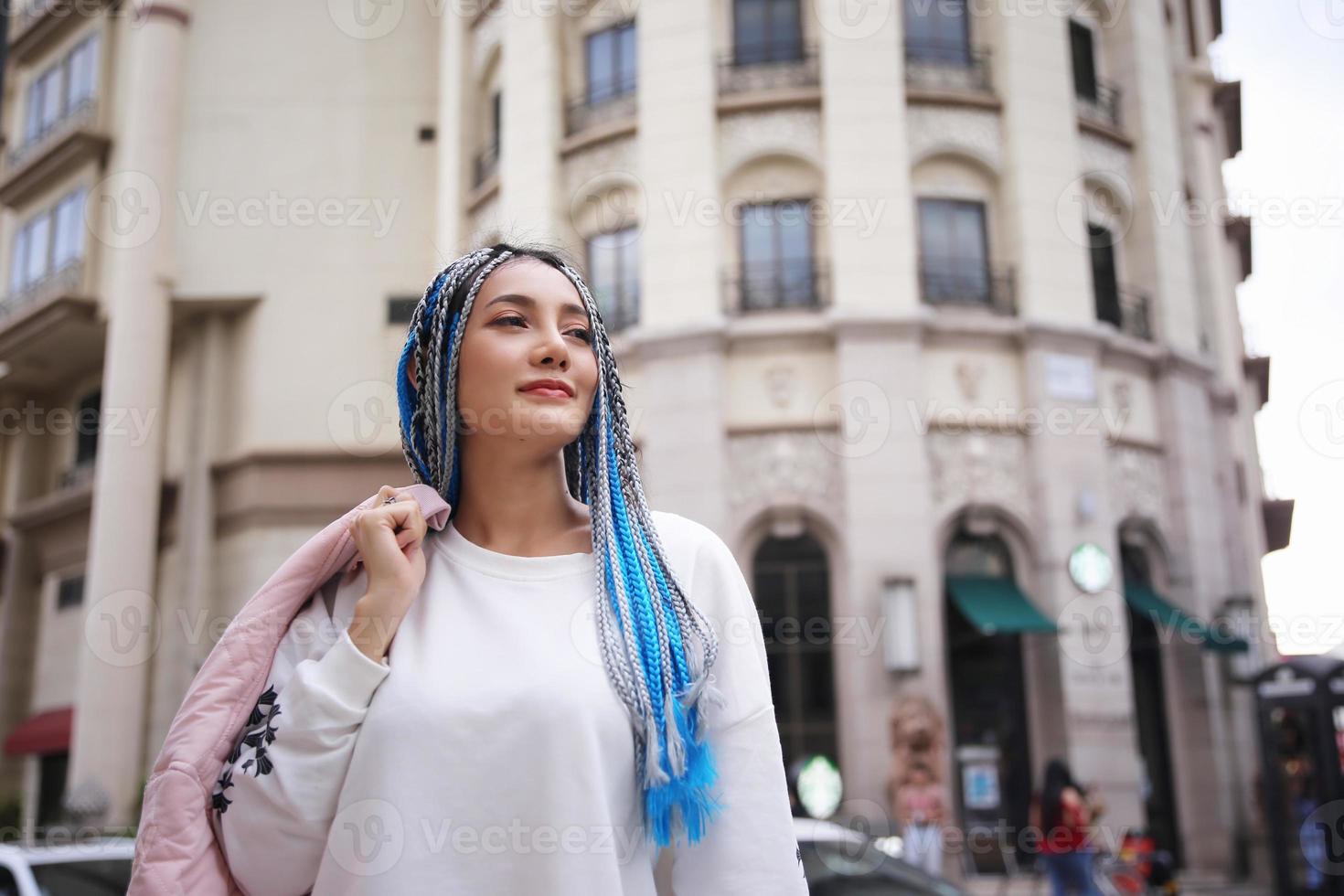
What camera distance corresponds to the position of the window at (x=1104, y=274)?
18953 mm

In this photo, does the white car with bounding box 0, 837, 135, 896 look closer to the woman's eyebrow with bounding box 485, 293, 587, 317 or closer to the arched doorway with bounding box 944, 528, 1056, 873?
the woman's eyebrow with bounding box 485, 293, 587, 317

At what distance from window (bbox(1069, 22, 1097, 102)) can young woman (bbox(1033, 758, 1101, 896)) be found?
12630mm

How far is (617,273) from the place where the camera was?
1845 cm

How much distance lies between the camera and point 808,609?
55.0ft

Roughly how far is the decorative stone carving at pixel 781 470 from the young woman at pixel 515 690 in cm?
1467

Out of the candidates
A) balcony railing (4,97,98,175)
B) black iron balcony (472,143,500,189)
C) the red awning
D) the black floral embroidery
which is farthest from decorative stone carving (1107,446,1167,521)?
balcony railing (4,97,98,175)

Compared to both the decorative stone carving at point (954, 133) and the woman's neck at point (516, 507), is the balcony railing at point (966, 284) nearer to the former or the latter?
the decorative stone carving at point (954, 133)

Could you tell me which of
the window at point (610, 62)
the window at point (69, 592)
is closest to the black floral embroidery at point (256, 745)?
the window at point (610, 62)

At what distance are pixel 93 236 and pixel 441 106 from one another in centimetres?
726

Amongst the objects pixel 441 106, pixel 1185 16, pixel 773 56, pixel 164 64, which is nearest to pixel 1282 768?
pixel 773 56

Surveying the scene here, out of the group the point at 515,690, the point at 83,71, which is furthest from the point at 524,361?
the point at 83,71

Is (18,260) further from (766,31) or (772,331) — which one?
(772,331)

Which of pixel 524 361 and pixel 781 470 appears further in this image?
pixel 781 470

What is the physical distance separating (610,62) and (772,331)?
18.4ft
